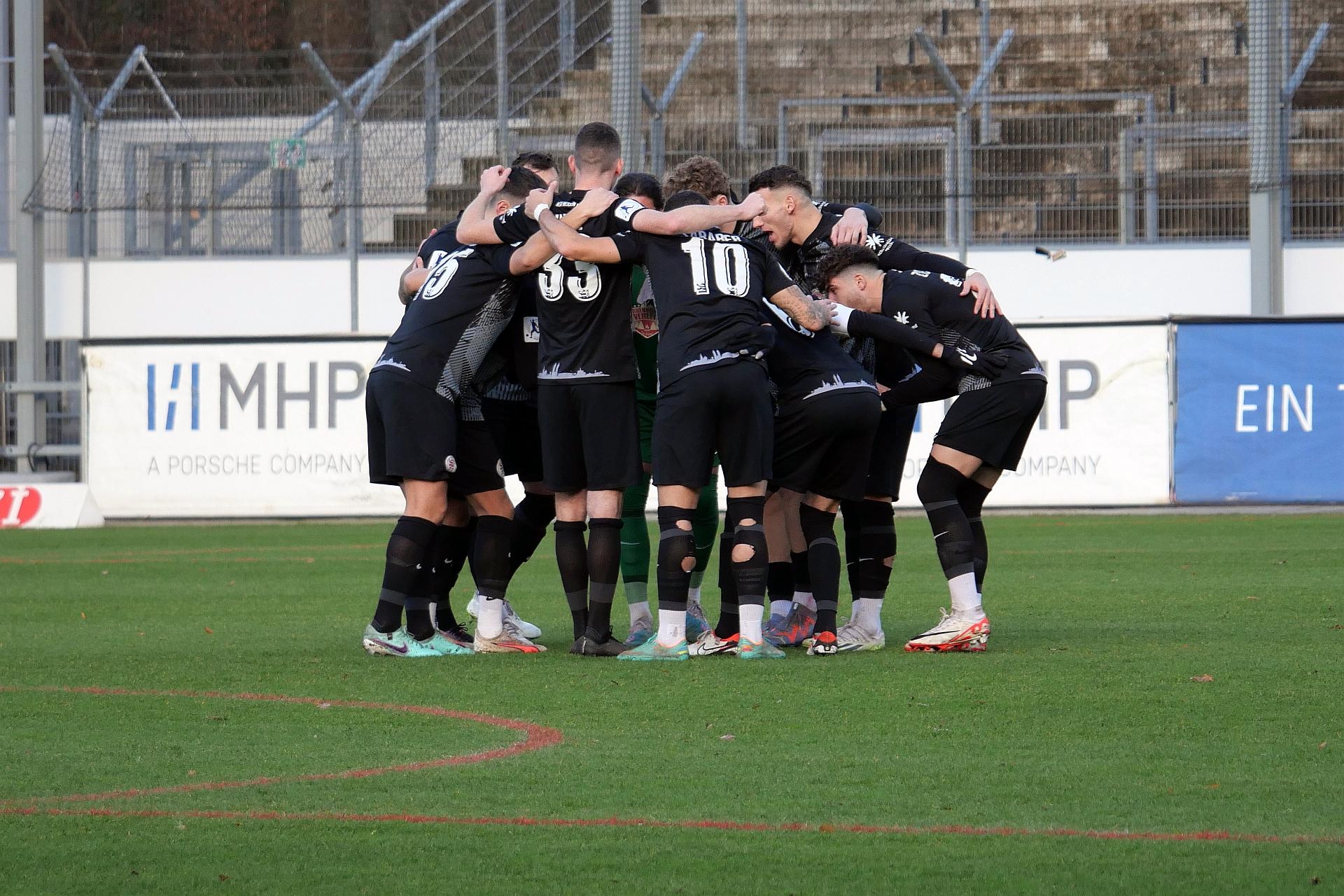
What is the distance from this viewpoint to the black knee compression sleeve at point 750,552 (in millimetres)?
6773

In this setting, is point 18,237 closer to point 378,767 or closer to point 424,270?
point 424,270

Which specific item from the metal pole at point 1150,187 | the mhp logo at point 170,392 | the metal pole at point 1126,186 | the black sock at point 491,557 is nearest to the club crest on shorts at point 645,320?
the black sock at point 491,557

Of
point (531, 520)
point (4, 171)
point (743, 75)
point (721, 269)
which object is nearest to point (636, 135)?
point (743, 75)

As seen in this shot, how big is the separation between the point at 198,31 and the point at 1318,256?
19025 mm

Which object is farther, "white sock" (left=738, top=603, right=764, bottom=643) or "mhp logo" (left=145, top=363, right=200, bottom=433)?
"mhp logo" (left=145, top=363, right=200, bottom=433)

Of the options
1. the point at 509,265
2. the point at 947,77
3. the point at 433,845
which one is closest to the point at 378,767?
the point at 433,845

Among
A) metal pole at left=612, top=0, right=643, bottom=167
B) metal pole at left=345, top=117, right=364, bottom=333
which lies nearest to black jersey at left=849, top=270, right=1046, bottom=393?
metal pole at left=612, top=0, right=643, bottom=167

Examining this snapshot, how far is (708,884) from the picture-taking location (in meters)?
3.53

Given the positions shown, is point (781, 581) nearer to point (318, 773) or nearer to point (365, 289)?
point (318, 773)

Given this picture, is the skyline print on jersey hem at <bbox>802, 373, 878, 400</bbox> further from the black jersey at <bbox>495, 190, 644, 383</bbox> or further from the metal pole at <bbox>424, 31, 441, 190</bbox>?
the metal pole at <bbox>424, 31, 441, 190</bbox>

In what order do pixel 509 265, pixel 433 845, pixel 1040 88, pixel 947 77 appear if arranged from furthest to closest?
pixel 1040 88 → pixel 947 77 → pixel 509 265 → pixel 433 845

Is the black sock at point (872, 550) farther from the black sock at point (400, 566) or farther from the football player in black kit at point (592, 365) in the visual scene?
the black sock at point (400, 566)

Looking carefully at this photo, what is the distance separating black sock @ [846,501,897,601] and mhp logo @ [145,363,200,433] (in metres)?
10.1

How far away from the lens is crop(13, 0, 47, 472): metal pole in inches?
738
